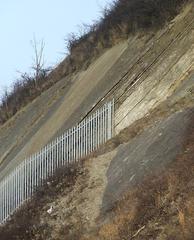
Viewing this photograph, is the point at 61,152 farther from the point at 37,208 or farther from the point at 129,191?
the point at 129,191

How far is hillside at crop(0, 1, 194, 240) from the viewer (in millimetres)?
11843

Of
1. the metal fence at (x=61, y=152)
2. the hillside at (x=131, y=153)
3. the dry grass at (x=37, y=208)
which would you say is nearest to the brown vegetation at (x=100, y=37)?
the hillside at (x=131, y=153)

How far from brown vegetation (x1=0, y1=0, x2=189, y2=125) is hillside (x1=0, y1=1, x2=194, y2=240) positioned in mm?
485

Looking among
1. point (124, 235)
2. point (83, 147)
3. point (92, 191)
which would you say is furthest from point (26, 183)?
point (124, 235)

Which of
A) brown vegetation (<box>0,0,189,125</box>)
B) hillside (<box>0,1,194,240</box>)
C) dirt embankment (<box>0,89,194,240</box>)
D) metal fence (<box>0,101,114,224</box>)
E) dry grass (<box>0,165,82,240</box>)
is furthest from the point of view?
brown vegetation (<box>0,0,189,125</box>)

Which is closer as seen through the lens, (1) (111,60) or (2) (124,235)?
(2) (124,235)

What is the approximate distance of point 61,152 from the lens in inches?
805

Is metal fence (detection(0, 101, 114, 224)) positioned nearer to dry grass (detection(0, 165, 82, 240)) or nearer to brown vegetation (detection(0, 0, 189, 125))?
dry grass (detection(0, 165, 82, 240))

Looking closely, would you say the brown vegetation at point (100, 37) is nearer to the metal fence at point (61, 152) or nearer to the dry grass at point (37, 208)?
the metal fence at point (61, 152)

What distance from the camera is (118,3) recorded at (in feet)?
96.2

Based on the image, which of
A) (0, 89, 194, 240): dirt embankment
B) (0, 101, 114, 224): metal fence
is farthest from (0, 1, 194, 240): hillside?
(0, 101, 114, 224): metal fence

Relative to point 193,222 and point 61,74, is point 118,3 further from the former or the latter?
point 193,222

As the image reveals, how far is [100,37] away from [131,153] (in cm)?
1457

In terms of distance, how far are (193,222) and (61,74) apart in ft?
77.3
